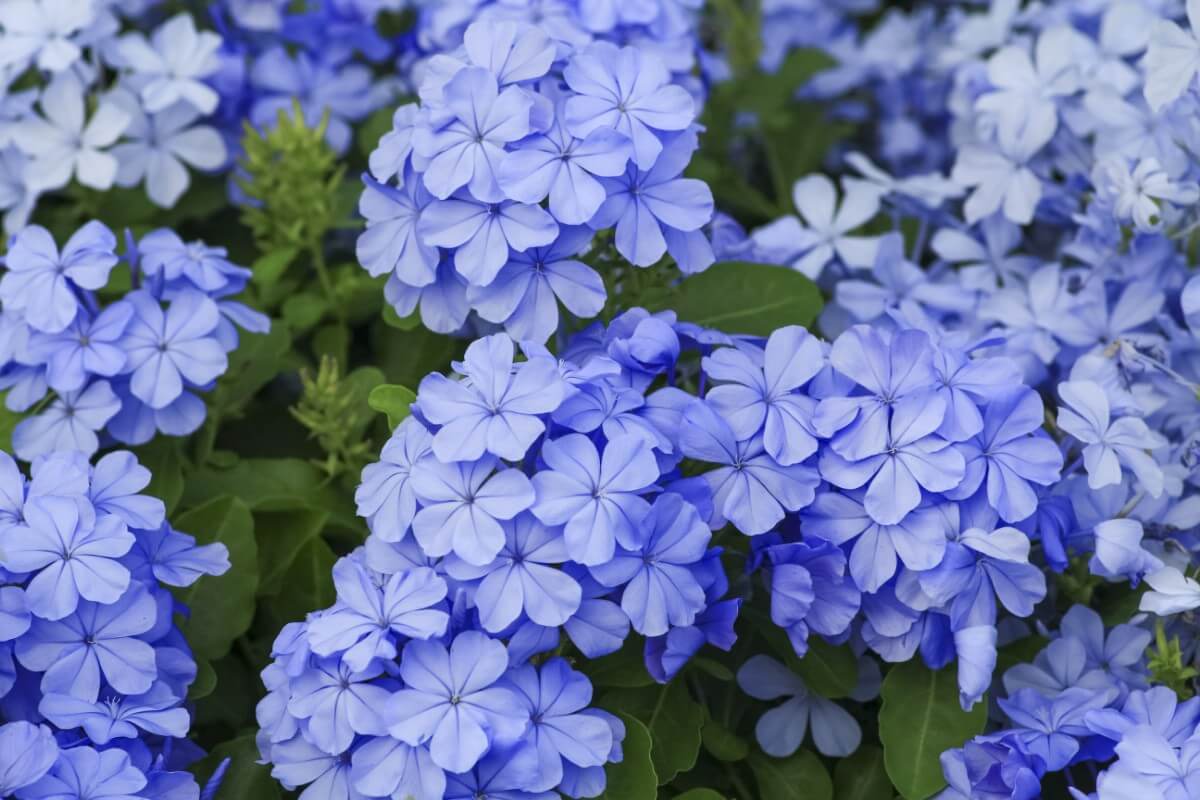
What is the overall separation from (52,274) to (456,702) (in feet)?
1.93

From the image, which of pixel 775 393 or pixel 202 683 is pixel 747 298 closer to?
pixel 775 393

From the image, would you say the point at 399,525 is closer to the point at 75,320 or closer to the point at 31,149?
the point at 75,320

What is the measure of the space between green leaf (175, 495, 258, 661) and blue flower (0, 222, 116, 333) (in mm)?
217

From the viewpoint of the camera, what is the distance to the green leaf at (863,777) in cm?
129

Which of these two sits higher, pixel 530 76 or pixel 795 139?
pixel 530 76

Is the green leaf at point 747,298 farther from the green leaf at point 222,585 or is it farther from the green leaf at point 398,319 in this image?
the green leaf at point 222,585

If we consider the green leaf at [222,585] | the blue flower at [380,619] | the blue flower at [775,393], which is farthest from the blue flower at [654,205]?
the green leaf at [222,585]

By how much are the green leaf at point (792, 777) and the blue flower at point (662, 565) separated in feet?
0.87

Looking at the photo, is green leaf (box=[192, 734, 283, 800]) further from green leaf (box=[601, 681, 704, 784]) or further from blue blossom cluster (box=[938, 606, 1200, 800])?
blue blossom cluster (box=[938, 606, 1200, 800])

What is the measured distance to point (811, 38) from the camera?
213 cm

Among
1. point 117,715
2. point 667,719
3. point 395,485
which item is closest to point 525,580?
point 395,485

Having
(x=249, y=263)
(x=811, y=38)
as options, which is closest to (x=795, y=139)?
(x=811, y=38)

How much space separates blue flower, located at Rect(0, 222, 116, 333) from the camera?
1.31 meters

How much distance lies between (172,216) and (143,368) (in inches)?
18.7
